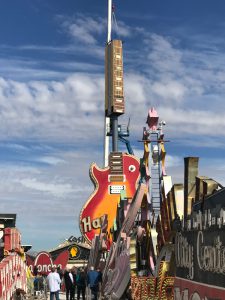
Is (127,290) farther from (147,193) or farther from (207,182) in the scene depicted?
(207,182)

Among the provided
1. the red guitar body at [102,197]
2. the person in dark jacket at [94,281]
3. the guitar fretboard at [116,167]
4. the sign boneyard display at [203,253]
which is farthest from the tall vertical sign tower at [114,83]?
the sign boneyard display at [203,253]

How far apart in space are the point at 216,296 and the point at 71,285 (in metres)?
15.1

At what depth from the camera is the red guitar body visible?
125 ft

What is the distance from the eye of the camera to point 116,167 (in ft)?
129

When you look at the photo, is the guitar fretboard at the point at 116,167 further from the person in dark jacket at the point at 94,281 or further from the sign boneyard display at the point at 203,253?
the sign boneyard display at the point at 203,253

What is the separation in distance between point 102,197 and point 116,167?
2143 millimetres

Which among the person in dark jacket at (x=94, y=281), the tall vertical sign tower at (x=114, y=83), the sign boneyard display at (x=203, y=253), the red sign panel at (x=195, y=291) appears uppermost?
the tall vertical sign tower at (x=114, y=83)

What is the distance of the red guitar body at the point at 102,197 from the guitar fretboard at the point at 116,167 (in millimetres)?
93

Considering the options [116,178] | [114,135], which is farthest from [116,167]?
[114,135]

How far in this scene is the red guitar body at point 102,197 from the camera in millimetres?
38062

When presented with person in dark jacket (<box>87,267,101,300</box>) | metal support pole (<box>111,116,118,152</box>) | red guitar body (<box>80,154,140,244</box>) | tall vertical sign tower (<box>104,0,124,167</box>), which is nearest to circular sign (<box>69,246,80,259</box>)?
metal support pole (<box>111,116,118,152</box>)

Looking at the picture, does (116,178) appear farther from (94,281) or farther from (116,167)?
(94,281)

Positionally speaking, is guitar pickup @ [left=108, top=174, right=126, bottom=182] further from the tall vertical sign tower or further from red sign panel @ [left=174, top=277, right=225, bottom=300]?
red sign panel @ [left=174, top=277, right=225, bottom=300]

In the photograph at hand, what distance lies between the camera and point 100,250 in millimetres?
25938
